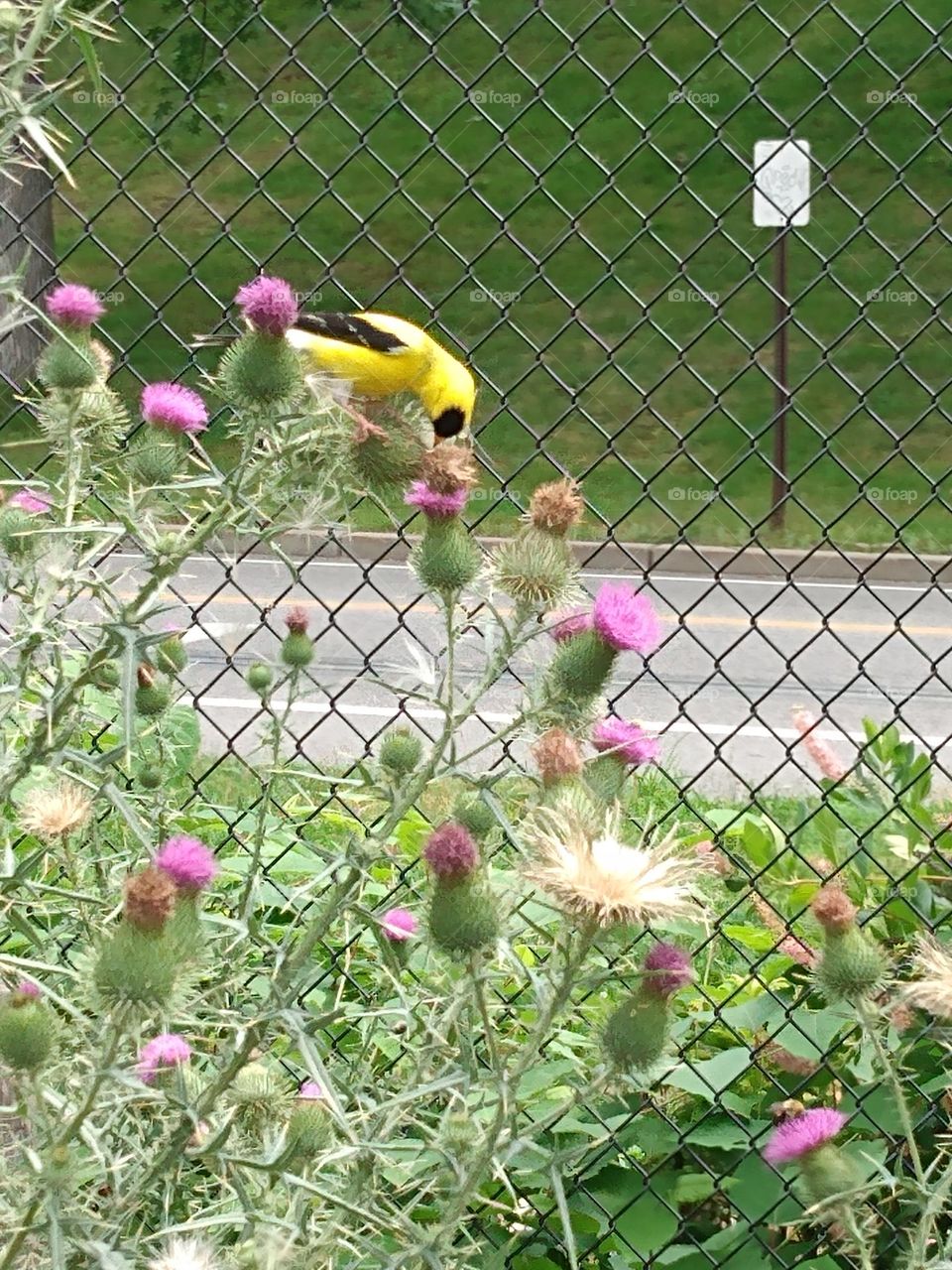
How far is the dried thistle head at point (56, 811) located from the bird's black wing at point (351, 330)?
807mm

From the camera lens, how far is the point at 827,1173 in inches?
71.9

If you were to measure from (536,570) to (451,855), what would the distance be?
37cm

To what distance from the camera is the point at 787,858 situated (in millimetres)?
3535

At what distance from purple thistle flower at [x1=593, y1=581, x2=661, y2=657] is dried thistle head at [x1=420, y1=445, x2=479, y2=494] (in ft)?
0.71

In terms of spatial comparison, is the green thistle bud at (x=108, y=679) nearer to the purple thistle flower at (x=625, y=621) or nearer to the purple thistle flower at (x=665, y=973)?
the purple thistle flower at (x=625, y=621)

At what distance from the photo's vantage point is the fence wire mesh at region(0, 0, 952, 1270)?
8.82ft

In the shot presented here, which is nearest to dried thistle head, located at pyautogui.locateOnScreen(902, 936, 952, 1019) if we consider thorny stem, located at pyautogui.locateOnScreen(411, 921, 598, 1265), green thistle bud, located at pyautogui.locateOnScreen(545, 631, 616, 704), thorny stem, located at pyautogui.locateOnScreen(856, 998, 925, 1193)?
thorny stem, located at pyautogui.locateOnScreen(856, 998, 925, 1193)

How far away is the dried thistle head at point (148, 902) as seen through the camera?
136 cm

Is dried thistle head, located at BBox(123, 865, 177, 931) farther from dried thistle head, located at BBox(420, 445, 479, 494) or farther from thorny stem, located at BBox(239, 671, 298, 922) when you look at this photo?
dried thistle head, located at BBox(420, 445, 479, 494)

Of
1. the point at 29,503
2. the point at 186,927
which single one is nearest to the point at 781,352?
the point at 29,503

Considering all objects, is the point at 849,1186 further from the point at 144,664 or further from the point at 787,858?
the point at 787,858

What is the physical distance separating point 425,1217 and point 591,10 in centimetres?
1039

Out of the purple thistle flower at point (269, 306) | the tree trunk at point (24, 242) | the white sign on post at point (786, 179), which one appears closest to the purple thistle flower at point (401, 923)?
the purple thistle flower at point (269, 306)

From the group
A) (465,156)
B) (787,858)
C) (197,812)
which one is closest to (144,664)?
(197,812)
